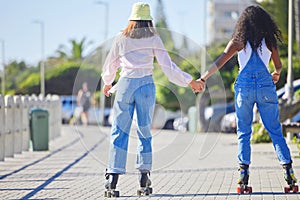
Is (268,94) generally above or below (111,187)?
above

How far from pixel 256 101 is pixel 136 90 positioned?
4.48 feet

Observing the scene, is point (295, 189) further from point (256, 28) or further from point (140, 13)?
point (140, 13)

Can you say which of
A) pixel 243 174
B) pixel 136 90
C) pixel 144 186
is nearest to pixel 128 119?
pixel 136 90

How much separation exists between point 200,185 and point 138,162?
4.36ft

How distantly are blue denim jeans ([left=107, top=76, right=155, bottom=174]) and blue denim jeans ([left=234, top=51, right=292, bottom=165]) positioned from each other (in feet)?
3.41

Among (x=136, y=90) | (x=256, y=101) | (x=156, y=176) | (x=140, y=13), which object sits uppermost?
(x=140, y=13)

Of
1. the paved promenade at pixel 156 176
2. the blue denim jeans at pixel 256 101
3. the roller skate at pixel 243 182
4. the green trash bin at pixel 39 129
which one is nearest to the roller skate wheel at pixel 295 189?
the paved promenade at pixel 156 176

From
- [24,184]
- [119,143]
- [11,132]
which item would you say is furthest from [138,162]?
[11,132]

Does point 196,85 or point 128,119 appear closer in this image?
point 128,119

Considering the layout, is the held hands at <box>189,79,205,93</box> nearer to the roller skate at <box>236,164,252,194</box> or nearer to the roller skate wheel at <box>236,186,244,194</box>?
the roller skate at <box>236,164,252,194</box>

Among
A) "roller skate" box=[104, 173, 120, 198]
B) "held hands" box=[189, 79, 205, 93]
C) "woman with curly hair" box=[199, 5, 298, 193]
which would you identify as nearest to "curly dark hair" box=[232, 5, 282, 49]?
"woman with curly hair" box=[199, 5, 298, 193]

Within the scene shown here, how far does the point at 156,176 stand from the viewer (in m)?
11.9

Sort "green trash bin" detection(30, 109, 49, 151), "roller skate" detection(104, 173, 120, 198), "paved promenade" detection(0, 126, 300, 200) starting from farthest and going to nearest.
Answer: "green trash bin" detection(30, 109, 49, 151)
"paved promenade" detection(0, 126, 300, 200)
"roller skate" detection(104, 173, 120, 198)

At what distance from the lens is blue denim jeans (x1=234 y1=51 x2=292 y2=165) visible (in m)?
9.39
